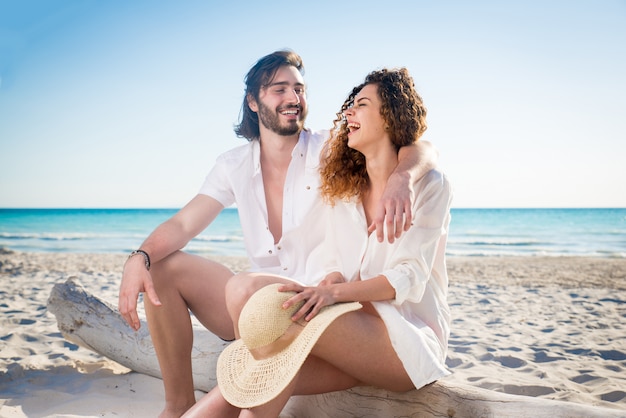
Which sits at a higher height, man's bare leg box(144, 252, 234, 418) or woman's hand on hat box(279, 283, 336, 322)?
woman's hand on hat box(279, 283, 336, 322)

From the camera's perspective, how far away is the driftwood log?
186cm

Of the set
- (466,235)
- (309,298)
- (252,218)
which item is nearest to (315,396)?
(309,298)

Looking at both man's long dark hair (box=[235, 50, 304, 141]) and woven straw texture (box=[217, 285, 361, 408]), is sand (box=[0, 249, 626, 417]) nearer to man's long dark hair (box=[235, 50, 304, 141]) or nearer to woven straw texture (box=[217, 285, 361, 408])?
woven straw texture (box=[217, 285, 361, 408])

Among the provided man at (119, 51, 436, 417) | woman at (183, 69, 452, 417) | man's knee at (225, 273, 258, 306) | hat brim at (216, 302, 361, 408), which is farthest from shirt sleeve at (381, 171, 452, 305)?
man's knee at (225, 273, 258, 306)

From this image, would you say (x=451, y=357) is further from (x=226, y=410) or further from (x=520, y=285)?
(x=520, y=285)

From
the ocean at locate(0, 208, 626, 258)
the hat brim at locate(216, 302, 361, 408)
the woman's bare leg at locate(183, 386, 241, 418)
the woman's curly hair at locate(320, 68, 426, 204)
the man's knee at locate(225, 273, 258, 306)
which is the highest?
the woman's curly hair at locate(320, 68, 426, 204)

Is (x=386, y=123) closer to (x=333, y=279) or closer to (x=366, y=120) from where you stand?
(x=366, y=120)

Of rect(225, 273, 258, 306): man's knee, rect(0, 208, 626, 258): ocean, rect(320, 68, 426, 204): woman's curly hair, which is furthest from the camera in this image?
rect(0, 208, 626, 258): ocean

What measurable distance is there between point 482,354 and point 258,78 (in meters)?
2.62

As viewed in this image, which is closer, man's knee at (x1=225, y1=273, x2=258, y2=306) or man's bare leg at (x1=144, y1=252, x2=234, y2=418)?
man's knee at (x1=225, y1=273, x2=258, y2=306)

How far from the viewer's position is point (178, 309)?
2.53 m

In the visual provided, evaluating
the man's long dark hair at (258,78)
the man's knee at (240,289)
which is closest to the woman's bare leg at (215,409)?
the man's knee at (240,289)

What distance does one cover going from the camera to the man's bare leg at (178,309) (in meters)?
2.50

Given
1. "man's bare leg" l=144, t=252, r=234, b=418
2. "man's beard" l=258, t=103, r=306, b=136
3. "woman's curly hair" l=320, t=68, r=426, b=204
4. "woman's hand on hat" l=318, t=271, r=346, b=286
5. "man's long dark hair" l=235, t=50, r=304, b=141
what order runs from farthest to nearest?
"man's long dark hair" l=235, t=50, r=304, b=141
"man's beard" l=258, t=103, r=306, b=136
"man's bare leg" l=144, t=252, r=234, b=418
"woman's curly hair" l=320, t=68, r=426, b=204
"woman's hand on hat" l=318, t=271, r=346, b=286
